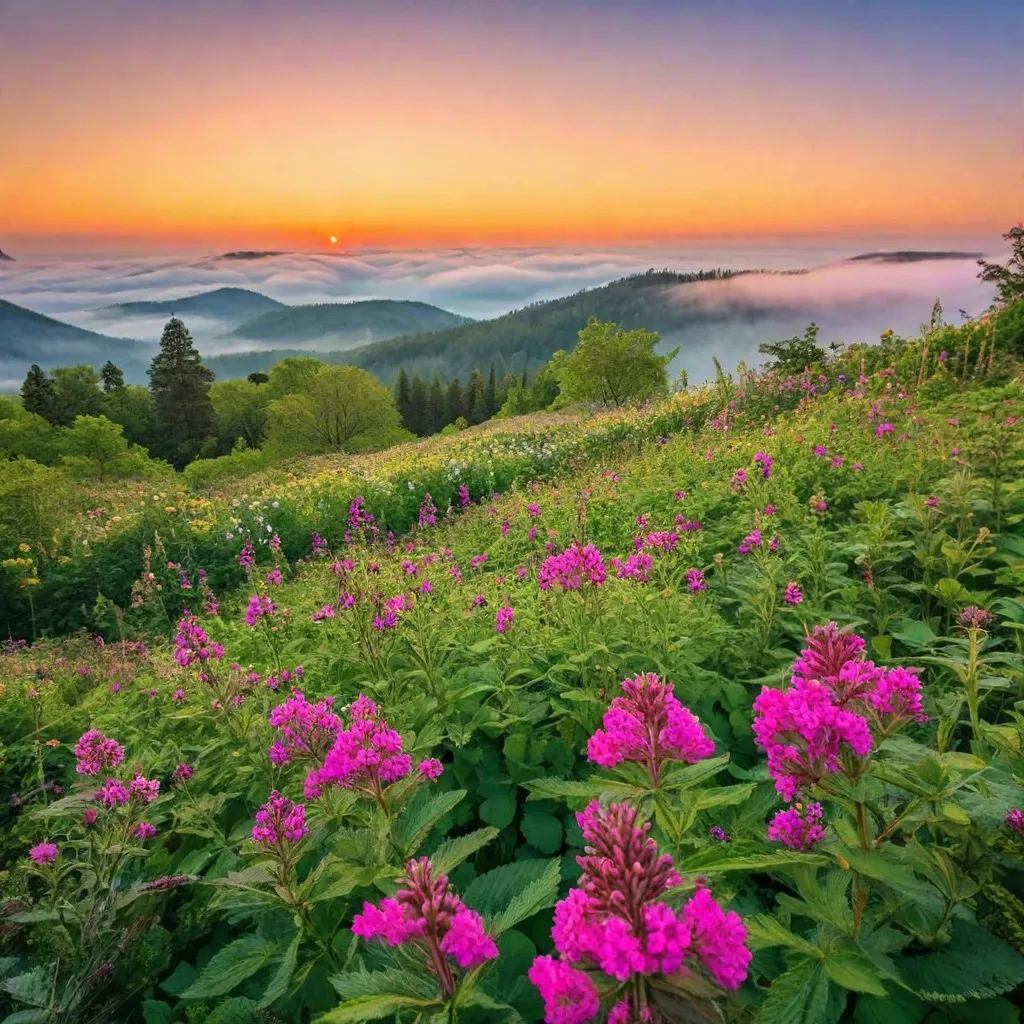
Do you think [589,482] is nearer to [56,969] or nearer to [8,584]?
[56,969]

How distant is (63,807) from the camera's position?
2.55 metres

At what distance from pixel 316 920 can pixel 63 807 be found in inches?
51.7

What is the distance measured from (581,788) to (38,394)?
63537mm

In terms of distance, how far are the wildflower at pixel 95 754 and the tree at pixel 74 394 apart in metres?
61.2

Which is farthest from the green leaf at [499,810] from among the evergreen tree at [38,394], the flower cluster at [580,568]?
the evergreen tree at [38,394]

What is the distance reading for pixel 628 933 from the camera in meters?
0.88

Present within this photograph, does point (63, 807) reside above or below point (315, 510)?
above

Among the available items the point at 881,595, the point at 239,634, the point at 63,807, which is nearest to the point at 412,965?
the point at 63,807

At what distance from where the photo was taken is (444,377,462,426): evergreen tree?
272 feet

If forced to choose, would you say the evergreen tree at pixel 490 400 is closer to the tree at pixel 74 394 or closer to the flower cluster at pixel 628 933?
the tree at pixel 74 394

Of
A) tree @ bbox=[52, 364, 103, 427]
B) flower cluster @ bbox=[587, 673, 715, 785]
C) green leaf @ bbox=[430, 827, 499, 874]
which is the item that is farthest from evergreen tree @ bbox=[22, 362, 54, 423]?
flower cluster @ bbox=[587, 673, 715, 785]

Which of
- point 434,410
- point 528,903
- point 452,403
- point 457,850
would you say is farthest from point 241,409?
point 528,903

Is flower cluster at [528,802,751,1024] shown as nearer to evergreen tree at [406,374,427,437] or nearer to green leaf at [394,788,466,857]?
green leaf at [394,788,466,857]

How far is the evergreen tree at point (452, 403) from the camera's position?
8294 centimetres
